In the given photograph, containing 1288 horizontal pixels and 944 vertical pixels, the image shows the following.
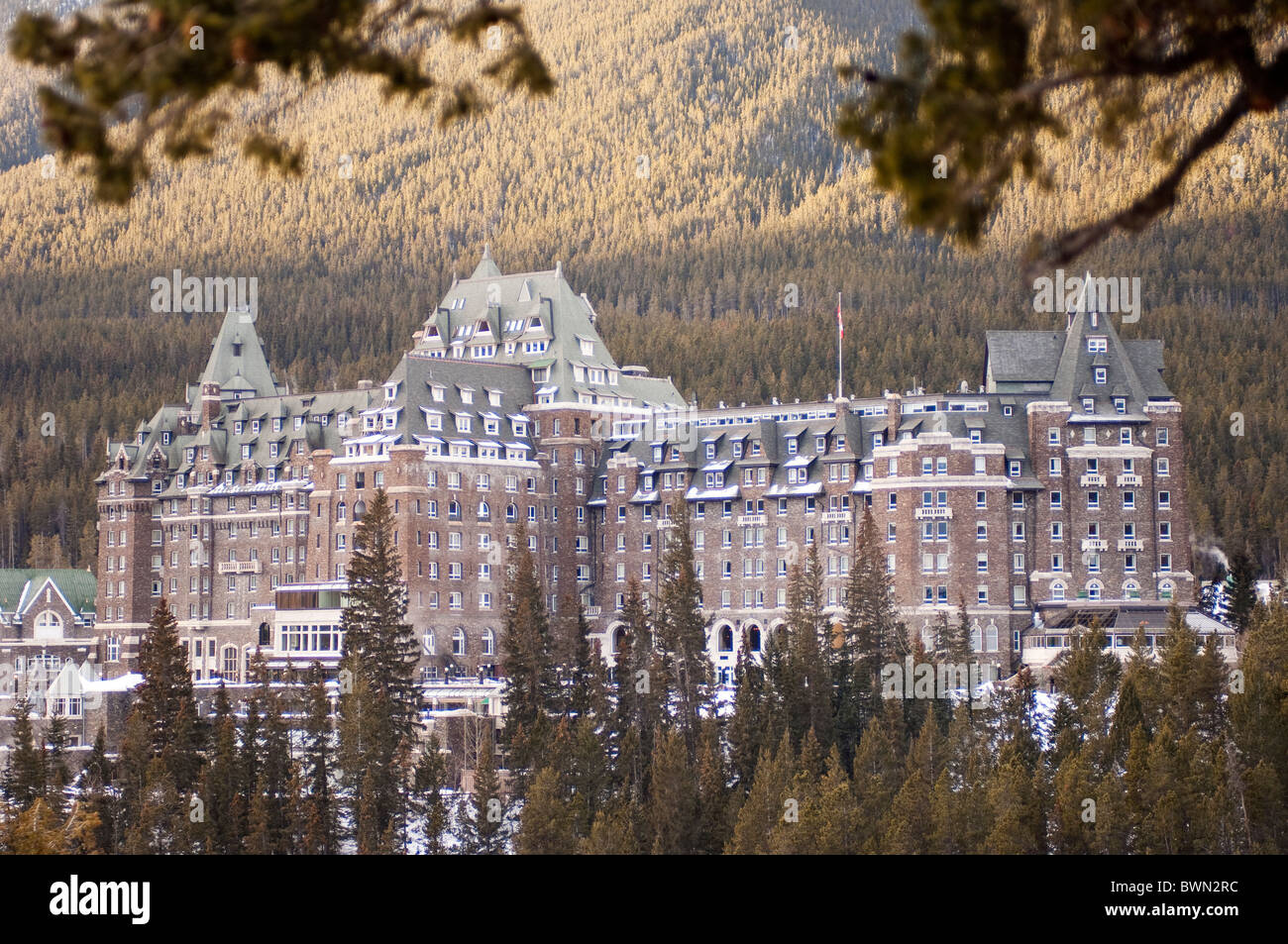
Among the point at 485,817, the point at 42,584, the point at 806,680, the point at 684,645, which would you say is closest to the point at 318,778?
the point at 485,817

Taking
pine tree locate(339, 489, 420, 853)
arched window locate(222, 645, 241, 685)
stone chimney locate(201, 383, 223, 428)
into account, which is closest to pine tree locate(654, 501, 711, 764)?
pine tree locate(339, 489, 420, 853)

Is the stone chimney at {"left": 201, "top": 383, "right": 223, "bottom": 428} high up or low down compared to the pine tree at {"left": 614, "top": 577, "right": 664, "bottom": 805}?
up

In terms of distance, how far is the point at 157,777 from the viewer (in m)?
101

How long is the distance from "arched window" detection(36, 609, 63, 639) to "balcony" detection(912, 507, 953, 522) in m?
63.6

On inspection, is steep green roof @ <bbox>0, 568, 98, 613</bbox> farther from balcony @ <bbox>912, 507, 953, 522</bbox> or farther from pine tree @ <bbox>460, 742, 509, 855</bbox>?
balcony @ <bbox>912, 507, 953, 522</bbox>

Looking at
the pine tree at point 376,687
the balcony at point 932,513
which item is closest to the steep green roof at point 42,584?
the pine tree at point 376,687

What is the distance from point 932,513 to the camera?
408 ft

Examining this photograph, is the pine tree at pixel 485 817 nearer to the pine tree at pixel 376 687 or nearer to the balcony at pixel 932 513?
the pine tree at pixel 376 687

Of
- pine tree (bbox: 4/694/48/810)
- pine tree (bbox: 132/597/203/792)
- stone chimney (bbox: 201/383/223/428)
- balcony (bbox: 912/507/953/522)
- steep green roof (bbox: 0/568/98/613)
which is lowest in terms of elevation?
pine tree (bbox: 4/694/48/810)

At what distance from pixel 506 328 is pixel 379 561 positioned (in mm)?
Result: 39140

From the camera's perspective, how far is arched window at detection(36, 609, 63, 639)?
487 ft

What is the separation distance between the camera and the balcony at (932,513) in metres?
124

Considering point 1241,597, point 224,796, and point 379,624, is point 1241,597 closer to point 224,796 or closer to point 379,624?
point 379,624
